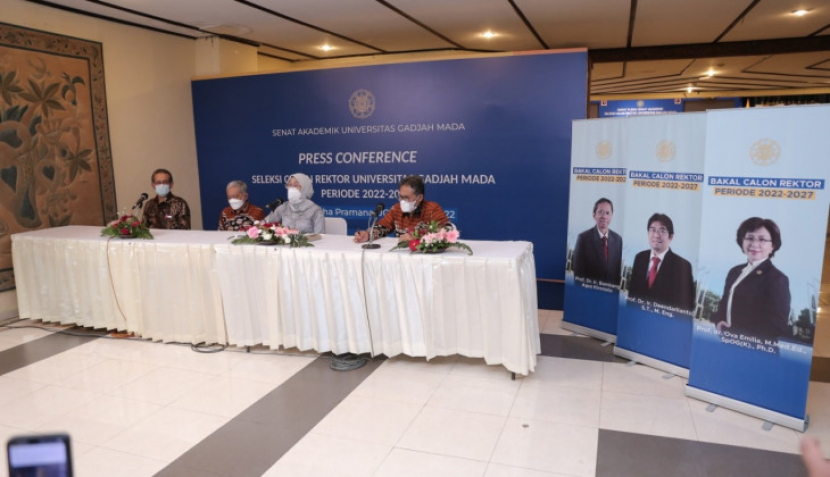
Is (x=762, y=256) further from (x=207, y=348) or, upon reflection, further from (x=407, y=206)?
(x=207, y=348)

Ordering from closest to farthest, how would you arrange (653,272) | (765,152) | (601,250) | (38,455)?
(38,455) < (765,152) < (653,272) < (601,250)

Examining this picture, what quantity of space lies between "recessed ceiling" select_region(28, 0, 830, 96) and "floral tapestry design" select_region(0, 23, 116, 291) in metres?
0.49

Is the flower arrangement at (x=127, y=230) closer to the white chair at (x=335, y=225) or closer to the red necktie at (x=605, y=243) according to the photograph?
the white chair at (x=335, y=225)

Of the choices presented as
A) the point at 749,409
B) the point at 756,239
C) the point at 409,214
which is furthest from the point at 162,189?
the point at 749,409

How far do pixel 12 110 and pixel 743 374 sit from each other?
6.18 meters

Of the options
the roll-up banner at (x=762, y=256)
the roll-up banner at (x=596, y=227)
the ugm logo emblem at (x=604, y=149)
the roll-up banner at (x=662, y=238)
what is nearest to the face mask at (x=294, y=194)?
the roll-up banner at (x=596, y=227)

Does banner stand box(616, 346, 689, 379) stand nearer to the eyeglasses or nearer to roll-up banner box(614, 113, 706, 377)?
roll-up banner box(614, 113, 706, 377)

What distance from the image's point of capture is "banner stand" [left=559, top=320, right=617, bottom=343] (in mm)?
4387

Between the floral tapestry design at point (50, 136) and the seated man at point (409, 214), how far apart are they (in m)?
3.28

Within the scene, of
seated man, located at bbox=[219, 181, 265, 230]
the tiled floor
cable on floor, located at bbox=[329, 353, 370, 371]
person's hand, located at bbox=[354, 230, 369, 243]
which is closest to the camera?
the tiled floor

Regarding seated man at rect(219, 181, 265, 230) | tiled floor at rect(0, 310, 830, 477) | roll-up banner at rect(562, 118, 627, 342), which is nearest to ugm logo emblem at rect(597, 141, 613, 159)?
roll-up banner at rect(562, 118, 627, 342)

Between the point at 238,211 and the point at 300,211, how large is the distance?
2.43 ft

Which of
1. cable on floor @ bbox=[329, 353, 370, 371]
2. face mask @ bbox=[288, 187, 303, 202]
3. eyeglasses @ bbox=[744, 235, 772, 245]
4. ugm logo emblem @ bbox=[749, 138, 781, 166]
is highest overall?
ugm logo emblem @ bbox=[749, 138, 781, 166]

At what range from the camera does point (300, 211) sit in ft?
15.8
